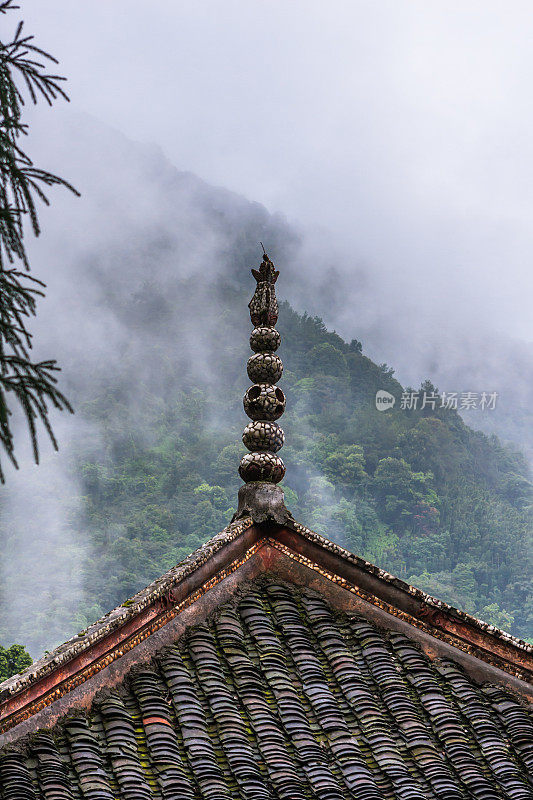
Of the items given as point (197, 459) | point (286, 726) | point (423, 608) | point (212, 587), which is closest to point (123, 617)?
→ point (212, 587)

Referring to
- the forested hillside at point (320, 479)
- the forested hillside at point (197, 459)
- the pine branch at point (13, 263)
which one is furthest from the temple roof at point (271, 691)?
the forested hillside at point (320, 479)

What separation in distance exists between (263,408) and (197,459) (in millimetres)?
46724

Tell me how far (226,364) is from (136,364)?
5.83 metres

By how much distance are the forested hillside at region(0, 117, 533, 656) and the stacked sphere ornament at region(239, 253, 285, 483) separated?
37.7 metres

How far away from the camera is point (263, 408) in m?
6.39

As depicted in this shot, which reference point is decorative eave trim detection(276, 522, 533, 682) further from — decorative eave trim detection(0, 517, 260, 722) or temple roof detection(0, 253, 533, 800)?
decorative eave trim detection(0, 517, 260, 722)

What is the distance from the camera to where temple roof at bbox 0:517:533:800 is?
14.9 feet

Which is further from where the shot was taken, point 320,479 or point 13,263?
point 320,479

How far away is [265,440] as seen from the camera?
6.37 meters

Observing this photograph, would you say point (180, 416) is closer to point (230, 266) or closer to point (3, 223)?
point (230, 266)

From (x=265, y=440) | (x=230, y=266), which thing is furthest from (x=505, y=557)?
(x=265, y=440)

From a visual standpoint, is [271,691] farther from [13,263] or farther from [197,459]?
[197,459]

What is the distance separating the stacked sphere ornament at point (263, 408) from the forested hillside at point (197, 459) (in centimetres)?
3771

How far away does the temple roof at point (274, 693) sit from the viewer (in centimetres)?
453
